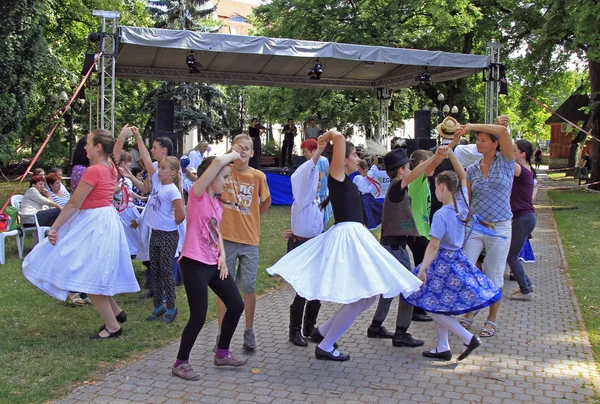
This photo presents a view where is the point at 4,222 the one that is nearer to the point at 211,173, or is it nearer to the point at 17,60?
the point at 211,173

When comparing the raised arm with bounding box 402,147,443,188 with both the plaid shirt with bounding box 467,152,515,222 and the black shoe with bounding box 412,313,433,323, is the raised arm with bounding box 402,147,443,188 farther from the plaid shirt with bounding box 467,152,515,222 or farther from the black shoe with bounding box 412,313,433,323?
the black shoe with bounding box 412,313,433,323

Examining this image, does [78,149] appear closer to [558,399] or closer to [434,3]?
[558,399]

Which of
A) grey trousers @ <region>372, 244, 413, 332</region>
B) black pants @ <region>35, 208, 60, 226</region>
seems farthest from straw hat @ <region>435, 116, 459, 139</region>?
black pants @ <region>35, 208, 60, 226</region>

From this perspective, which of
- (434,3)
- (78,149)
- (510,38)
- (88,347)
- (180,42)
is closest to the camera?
(88,347)

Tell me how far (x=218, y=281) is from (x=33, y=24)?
1520 centimetres

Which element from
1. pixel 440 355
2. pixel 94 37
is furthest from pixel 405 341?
pixel 94 37

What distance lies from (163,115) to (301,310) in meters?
12.3

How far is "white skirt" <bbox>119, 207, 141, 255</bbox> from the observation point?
7.88 metres

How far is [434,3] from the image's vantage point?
2511 cm

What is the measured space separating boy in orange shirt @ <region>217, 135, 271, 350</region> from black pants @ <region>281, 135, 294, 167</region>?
18.5m

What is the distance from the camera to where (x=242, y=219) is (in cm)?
496

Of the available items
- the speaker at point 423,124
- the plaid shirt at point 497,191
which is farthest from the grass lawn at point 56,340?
the speaker at point 423,124

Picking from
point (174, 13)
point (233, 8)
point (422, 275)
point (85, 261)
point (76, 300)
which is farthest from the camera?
point (233, 8)

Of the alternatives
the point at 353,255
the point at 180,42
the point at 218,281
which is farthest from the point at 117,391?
the point at 180,42
